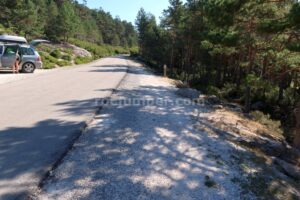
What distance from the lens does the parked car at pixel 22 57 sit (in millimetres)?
21141

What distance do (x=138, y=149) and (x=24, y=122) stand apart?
316 centimetres

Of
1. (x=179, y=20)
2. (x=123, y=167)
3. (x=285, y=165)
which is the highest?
(x=179, y=20)

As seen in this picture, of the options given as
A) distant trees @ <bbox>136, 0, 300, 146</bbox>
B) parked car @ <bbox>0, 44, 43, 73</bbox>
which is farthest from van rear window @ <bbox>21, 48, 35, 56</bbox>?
distant trees @ <bbox>136, 0, 300, 146</bbox>

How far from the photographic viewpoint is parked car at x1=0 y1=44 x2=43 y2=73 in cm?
2114

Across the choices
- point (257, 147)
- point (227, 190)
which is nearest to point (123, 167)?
point (227, 190)

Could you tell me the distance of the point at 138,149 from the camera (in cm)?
653

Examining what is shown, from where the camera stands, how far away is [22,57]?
22.1 metres

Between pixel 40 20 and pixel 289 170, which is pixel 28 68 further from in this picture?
pixel 40 20

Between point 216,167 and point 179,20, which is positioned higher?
point 179,20

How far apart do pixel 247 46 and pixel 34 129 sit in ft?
45.6

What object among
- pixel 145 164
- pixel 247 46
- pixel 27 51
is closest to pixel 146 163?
pixel 145 164

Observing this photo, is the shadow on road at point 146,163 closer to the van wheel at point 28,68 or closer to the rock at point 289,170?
the rock at point 289,170

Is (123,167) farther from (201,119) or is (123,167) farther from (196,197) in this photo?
(201,119)

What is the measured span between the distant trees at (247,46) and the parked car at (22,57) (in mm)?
11519
